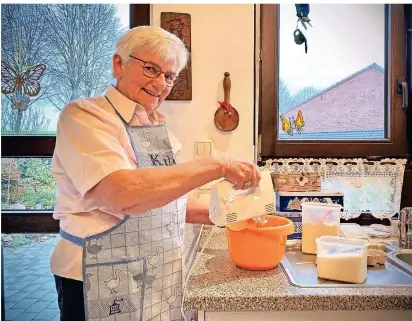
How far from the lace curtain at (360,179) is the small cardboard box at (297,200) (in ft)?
0.65

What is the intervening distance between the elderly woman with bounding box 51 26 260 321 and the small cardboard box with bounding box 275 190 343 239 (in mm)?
541

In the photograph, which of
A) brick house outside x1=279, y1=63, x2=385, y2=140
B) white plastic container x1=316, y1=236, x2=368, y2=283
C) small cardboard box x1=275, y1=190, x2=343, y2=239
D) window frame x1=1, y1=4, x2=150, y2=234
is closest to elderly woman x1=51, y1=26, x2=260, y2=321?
white plastic container x1=316, y1=236, x2=368, y2=283

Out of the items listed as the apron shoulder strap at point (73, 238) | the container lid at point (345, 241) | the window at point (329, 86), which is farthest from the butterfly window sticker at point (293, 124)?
the apron shoulder strap at point (73, 238)

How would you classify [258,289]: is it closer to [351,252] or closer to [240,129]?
[351,252]

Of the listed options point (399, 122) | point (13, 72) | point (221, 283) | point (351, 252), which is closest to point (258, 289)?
point (221, 283)

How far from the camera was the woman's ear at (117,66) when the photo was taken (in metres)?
1.12

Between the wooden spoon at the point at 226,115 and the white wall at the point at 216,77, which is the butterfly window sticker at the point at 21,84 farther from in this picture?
the wooden spoon at the point at 226,115

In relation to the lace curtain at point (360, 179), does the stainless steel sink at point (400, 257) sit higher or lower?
lower

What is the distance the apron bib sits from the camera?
3.40 feet

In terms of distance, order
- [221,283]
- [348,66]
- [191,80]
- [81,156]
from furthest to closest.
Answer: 1. [348,66]
2. [191,80]
3. [221,283]
4. [81,156]

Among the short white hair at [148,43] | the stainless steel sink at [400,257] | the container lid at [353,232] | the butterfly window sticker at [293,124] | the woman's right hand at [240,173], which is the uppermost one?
the short white hair at [148,43]

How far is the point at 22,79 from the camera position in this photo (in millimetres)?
1863

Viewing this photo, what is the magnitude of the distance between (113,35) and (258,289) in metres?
1.38

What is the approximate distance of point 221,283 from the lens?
1.06 m
